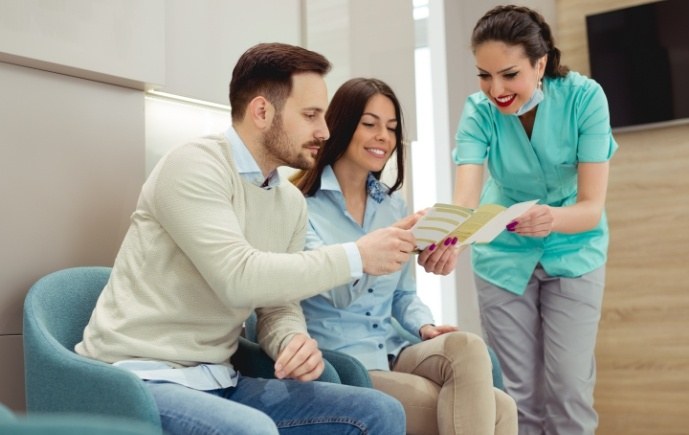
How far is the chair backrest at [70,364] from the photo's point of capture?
4.43 ft

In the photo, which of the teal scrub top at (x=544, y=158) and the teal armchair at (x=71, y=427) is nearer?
the teal armchair at (x=71, y=427)

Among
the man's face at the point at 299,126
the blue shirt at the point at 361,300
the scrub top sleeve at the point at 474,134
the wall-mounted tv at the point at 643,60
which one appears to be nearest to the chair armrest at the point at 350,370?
the blue shirt at the point at 361,300

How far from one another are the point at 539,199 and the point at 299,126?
0.97 meters

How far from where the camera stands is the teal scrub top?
240cm

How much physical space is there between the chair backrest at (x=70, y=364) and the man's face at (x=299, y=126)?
52 cm

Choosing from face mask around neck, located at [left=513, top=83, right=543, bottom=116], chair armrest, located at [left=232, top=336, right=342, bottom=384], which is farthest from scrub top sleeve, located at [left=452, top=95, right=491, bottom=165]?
chair armrest, located at [left=232, top=336, right=342, bottom=384]

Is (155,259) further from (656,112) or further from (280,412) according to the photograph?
(656,112)

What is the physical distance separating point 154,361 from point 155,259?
0.67 feet

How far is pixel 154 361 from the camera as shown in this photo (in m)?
1.49

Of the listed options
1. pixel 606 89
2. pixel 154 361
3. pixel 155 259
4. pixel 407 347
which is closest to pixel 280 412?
pixel 154 361

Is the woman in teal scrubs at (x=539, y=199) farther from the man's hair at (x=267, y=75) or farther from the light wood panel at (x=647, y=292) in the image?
the light wood panel at (x=647, y=292)

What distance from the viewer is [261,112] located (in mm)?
1724

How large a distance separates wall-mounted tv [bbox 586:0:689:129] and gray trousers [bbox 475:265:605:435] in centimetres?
→ 155

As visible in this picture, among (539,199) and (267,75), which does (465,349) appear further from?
(267,75)
